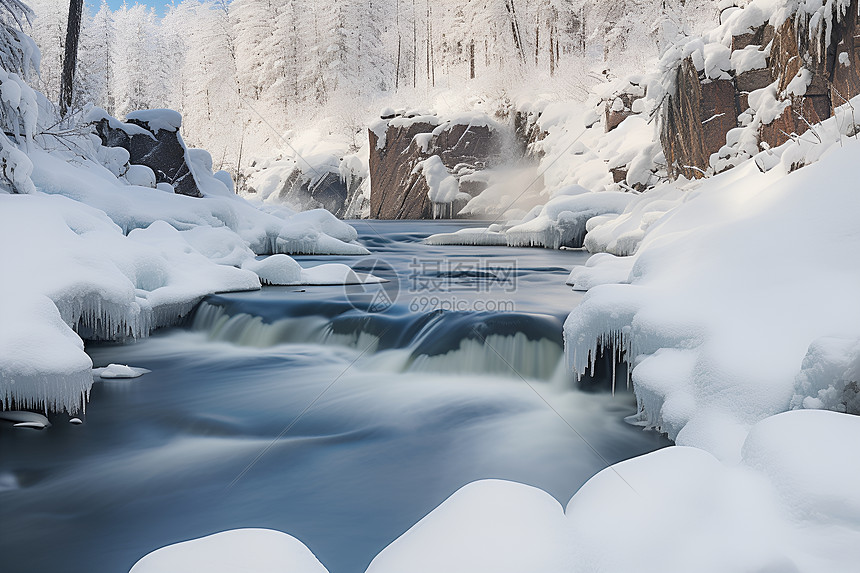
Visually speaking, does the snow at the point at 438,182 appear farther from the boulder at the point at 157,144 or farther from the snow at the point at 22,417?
the snow at the point at 22,417

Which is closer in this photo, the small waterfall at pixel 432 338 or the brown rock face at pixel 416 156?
the small waterfall at pixel 432 338

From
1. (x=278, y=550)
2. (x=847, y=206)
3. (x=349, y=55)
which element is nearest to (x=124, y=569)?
(x=278, y=550)

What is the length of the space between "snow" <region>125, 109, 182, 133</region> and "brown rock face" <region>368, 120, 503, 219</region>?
479 inches

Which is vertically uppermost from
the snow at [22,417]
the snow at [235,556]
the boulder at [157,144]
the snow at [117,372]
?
the boulder at [157,144]

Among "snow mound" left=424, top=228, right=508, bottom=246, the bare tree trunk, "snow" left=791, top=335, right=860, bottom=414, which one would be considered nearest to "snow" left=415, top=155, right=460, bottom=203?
"snow mound" left=424, top=228, right=508, bottom=246

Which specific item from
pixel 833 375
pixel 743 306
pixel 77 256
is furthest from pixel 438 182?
pixel 833 375

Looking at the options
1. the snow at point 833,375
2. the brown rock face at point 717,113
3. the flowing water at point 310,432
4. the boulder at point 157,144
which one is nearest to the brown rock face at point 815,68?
the brown rock face at point 717,113

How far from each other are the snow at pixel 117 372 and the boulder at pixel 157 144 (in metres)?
8.98

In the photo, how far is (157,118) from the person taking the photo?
12758 millimetres

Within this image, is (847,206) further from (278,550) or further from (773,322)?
(278,550)

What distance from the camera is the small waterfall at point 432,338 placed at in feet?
15.5

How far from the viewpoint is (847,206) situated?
123 inches

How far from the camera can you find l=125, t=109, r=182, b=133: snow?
12.6 metres

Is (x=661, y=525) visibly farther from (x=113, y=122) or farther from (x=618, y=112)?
(x=618, y=112)
